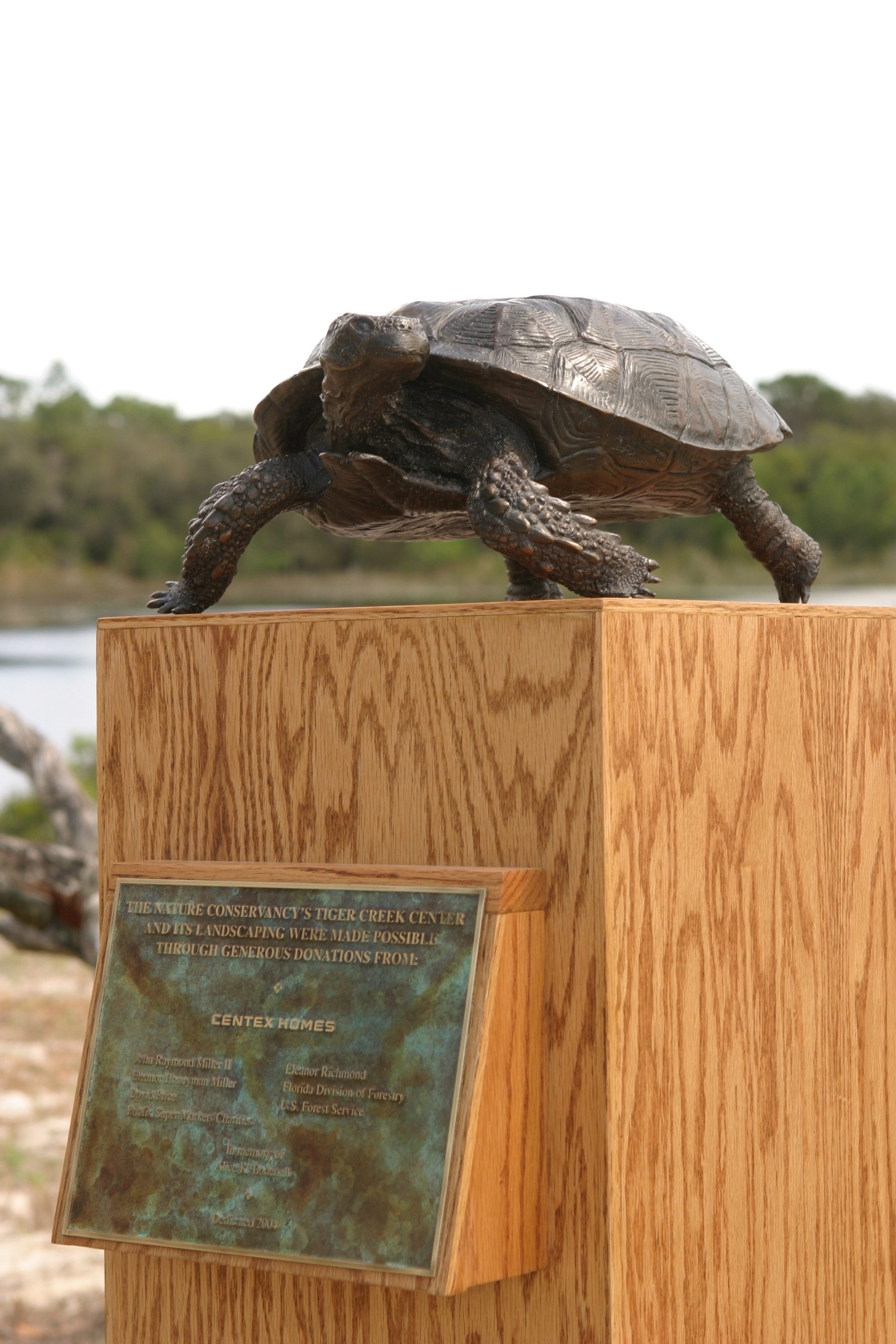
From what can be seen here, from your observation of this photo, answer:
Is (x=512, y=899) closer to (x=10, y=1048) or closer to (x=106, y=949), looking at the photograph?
(x=106, y=949)

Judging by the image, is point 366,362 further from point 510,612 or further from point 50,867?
point 50,867

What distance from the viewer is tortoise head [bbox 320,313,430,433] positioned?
116 inches

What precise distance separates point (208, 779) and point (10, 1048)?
6.06 metres

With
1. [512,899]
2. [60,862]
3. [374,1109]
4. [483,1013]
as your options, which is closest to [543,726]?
[512,899]

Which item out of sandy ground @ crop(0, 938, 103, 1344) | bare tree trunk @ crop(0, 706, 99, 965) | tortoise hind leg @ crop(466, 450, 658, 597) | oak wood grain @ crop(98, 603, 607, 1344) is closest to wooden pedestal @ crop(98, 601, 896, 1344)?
oak wood grain @ crop(98, 603, 607, 1344)

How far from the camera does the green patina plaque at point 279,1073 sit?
8.60 ft

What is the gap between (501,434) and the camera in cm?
313

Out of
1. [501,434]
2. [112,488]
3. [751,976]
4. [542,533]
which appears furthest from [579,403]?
[112,488]

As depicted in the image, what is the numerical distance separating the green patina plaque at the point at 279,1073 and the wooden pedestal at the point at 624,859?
22cm

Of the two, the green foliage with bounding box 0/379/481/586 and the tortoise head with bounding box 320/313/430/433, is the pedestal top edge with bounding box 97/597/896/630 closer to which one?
the tortoise head with bounding box 320/313/430/433

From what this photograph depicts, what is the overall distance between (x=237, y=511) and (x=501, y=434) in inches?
24.8

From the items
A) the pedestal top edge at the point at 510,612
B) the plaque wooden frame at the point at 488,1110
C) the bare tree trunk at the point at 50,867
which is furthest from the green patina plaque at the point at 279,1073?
the bare tree trunk at the point at 50,867

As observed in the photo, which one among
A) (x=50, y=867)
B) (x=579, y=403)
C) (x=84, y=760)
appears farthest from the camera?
(x=84, y=760)

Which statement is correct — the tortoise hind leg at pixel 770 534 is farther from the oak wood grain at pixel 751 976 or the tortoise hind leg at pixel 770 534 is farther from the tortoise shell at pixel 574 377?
the oak wood grain at pixel 751 976
